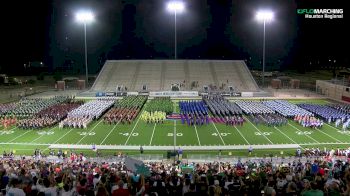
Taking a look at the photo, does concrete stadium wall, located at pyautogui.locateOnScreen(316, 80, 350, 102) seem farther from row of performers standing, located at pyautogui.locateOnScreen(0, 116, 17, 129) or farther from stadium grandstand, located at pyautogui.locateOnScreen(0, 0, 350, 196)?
row of performers standing, located at pyautogui.locateOnScreen(0, 116, 17, 129)

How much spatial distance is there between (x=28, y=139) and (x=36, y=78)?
3805 cm

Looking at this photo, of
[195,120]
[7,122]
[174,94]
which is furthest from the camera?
[174,94]

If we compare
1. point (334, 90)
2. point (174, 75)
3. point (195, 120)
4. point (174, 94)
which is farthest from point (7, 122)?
point (334, 90)

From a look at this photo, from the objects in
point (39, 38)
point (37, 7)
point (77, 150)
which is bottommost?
point (77, 150)

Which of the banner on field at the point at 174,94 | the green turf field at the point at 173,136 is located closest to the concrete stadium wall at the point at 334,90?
the green turf field at the point at 173,136

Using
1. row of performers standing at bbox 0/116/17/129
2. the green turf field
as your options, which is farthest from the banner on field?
row of performers standing at bbox 0/116/17/129

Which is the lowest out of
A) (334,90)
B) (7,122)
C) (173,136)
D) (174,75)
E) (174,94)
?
(173,136)

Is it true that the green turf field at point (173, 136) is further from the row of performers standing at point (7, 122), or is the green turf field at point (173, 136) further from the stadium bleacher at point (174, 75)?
the stadium bleacher at point (174, 75)

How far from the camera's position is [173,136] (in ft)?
78.9

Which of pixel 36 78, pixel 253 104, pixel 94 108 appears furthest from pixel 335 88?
pixel 36 78

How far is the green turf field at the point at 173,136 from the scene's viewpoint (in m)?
22.2

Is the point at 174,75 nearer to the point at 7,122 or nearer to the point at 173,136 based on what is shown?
the point at 7,122

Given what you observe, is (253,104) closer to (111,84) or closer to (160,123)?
(160,123)

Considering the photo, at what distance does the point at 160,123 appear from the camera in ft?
92.3
